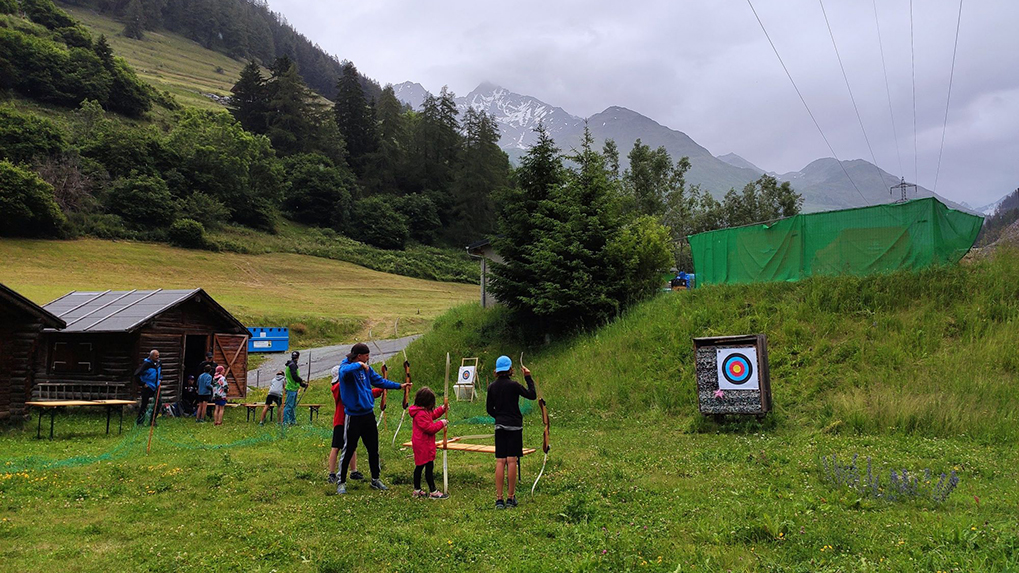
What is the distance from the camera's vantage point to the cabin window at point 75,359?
18.3 metres

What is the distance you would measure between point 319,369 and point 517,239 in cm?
1222

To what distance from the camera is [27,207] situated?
159 ft

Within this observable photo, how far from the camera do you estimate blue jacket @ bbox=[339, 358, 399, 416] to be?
28.2ft

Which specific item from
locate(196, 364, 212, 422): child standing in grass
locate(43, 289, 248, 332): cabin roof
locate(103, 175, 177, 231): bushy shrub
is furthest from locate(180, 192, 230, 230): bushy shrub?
locate(196, 364, 212, 422): child standing in grass

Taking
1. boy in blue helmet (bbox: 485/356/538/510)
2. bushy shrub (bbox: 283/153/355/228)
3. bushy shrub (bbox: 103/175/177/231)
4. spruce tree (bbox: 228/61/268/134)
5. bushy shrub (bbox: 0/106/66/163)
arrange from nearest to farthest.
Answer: boy in blue helmet (bbox: 485/356/538/510) → bushy shrub (bbox: 0/106/66/163) → bushy shrub (bbox: 103/175/177/231) → bushy shrub (bbox: 283/153/355/228) → spruce tree (bbox: 228/61/268/134)

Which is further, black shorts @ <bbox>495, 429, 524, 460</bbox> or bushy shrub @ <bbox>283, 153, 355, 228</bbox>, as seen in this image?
bushy shrub @ <bbox>283, 153, 355, 228</bbox>

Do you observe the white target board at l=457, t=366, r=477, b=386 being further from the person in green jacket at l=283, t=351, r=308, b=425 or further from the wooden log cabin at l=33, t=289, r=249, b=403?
the wooden log cabin at l=33, t=289, r=249, b=403

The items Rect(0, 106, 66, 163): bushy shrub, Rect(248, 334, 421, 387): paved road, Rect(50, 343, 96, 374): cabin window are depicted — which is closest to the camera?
Rect(50, 343, 96, 374): cabin window

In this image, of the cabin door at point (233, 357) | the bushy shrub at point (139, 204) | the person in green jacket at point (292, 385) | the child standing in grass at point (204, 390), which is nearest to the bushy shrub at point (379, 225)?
the bushy shrub at point (139, 204)

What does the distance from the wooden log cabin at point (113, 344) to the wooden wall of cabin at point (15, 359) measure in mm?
2173

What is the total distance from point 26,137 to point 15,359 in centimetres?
5949

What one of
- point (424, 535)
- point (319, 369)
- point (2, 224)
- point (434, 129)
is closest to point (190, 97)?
point (434, 129)

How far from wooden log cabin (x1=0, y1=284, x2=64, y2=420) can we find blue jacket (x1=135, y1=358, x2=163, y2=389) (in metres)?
2.62

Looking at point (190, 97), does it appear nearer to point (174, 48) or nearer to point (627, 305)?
point (174, 48)
